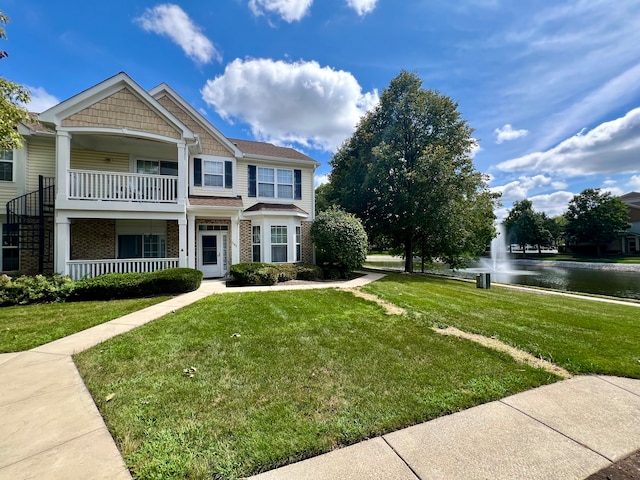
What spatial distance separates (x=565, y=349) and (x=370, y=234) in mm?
16540

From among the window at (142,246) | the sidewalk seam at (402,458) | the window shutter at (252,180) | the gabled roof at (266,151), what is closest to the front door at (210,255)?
the window at (142,246)

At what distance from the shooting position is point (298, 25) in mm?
12414

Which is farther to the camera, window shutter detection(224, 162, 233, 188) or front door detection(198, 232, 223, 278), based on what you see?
window shutter detection(224, 162, 233, 188)

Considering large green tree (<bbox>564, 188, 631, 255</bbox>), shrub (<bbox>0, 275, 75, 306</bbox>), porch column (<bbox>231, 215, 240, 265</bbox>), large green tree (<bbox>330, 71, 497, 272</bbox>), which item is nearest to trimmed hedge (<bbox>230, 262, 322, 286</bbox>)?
porch column (<bbox>231, 215, 240, 265</bbox>)

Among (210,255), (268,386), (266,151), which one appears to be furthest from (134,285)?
(266,151)

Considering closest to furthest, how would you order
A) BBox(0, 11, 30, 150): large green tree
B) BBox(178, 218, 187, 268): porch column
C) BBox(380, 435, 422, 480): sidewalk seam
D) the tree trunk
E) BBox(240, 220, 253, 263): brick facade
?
BBox(380, 435, 422, 480): sidewalk seam → BBox(0, 11, 30, 150): large green tree → BBox(178, 218, 187, 268): porch column → BBox(240, 220, 253, 263): brick facade → the tree trunk

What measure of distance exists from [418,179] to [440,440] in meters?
15.6

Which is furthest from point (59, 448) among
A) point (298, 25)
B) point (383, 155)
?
point (383, 155)

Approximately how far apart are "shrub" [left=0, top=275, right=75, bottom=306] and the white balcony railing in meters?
3.16

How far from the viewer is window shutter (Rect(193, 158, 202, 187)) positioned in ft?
43.2

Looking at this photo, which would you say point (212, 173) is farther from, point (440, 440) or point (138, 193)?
point (440, 440)

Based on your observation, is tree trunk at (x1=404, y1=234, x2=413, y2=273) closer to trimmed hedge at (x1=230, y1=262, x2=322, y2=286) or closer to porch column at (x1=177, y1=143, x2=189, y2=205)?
trimmed hedge at (x1=230, y1=262, x2=322, y2=286)

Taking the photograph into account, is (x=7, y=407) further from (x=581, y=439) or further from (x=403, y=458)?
(x=581, y=439)

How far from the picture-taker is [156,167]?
12.9 meters
